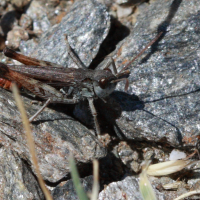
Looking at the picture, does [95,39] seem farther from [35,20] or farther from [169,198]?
[169,198]

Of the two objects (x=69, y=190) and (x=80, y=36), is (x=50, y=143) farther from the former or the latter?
(x=80, y=36)

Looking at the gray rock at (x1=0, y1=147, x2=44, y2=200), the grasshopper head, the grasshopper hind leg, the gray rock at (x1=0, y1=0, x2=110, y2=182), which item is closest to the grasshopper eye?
the grasshopper head

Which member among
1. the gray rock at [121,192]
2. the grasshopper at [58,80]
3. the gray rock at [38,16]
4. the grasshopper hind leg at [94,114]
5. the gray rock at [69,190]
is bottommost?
the gray rock at [121,192]

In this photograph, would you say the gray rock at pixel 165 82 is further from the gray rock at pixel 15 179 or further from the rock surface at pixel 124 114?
the gray rock at pixel 15 179

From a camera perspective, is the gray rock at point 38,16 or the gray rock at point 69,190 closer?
the gray rock at point 69,190

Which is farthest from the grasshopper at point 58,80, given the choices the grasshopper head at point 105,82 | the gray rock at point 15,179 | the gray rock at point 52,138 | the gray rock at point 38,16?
the gray rock at point 38,16

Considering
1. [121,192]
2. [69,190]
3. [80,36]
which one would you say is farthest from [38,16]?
[121,192]

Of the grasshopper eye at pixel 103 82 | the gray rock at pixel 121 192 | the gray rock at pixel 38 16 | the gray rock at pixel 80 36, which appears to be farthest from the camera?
the gray rock at pixel 38 16
